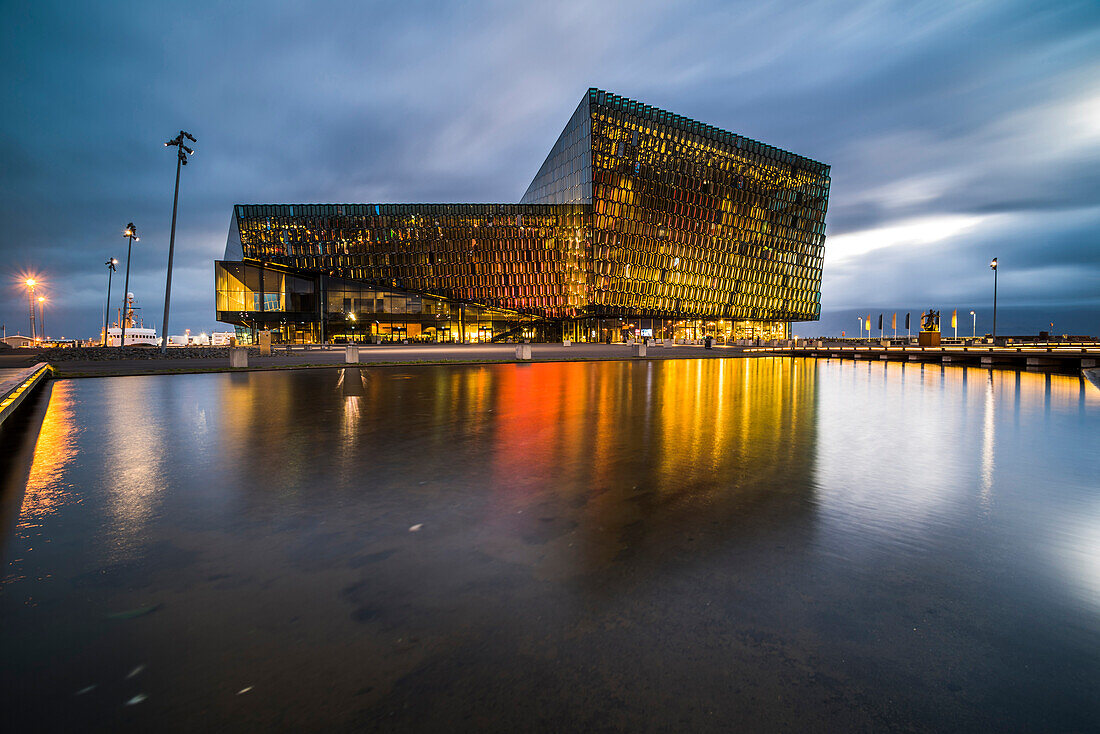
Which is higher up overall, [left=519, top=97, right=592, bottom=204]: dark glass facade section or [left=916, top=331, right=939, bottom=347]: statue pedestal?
[left=519, top=97, right=592, bottom=204]: dark glass facade section

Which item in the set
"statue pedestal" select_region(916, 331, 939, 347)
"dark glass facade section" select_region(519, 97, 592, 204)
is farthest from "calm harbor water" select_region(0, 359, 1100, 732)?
"dark glass facade section" select_region(519, 97, 592, 204)

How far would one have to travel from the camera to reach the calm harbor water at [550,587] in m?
2.20

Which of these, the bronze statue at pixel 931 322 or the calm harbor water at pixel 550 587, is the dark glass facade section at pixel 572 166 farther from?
the calm harbor water at pixel 550 587

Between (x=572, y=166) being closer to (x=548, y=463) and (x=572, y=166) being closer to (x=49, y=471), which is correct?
(x=548, y=463)

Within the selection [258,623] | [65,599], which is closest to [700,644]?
[258,623]

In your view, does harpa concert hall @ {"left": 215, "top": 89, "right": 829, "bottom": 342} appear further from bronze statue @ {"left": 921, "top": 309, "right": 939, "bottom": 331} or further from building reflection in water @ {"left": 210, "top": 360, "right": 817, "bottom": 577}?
building reflection in water @ {"left": 210, "top": 360, "right": 817, "bottom": 577}

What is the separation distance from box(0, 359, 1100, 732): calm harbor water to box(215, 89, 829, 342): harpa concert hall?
210ft

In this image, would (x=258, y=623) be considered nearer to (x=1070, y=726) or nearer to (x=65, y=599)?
(x=65, y=599)

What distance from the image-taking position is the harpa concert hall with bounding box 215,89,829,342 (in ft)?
219

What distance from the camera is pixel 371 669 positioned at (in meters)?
2.41

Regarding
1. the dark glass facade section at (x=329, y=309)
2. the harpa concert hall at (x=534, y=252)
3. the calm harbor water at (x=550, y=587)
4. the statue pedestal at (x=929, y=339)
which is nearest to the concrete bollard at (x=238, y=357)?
the calm harbor water at (x=550, y=587)

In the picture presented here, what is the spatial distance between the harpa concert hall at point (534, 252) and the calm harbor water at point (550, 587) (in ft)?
210

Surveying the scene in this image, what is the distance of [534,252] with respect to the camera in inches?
2758

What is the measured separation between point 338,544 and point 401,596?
3.64ft
